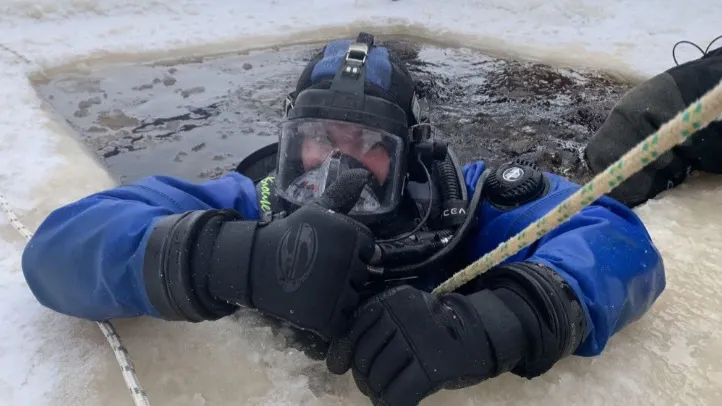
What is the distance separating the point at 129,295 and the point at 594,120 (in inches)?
151

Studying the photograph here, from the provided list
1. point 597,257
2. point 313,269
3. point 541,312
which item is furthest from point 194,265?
point 597,257

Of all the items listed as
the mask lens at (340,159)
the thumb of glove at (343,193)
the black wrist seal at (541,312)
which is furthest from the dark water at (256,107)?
the black wrist seal at (541,312)

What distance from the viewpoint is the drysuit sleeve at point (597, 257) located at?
1741 mm

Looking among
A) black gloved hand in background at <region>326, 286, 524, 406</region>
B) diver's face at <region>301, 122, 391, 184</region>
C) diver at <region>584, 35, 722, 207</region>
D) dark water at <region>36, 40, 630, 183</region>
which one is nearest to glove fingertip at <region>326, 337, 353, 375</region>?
black gloved hand in background at <region>326, 286, 524, 406</region>

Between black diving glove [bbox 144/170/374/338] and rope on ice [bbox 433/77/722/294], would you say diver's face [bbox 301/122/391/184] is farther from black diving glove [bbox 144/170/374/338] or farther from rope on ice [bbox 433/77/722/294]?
rope on ice [bbox 433/77/722/294]

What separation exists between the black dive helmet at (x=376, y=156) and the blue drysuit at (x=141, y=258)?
0.30 meters

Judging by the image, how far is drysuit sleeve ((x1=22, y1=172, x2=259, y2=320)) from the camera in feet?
5.71

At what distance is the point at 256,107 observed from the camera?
15.4 feet

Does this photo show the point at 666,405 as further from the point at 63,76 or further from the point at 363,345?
the point at 63,76

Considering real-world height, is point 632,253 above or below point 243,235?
below

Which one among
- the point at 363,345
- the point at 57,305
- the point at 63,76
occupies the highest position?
the point at 363,345

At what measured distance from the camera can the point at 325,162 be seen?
205 centimetres

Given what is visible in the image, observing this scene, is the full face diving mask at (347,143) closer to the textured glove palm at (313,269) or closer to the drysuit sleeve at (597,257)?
the drysuit sleeve at (597,257)

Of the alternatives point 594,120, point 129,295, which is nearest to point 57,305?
point 129,295
